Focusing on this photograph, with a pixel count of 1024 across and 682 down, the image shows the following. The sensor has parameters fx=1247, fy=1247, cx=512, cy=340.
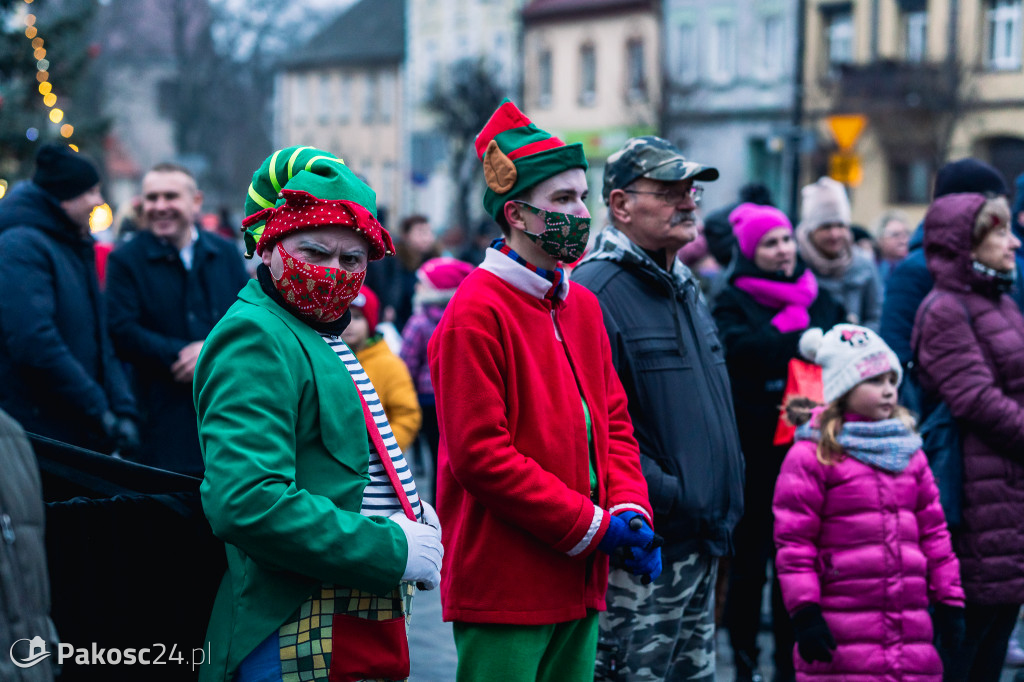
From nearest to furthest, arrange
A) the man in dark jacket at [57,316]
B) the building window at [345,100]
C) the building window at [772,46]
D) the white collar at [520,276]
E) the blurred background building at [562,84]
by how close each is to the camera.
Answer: the white collar at [520,276], the man in dark jacket at [57,316], the blurred background building at [562,84], the building window at [772,46], the building window at [345,100]

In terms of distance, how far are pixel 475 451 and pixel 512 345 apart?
0.34 m

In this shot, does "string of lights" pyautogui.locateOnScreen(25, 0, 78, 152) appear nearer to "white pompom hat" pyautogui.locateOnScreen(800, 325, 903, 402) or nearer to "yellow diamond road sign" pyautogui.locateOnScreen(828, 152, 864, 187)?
"yellow diamond road sign" pyautogui.locateOnScreen(828, 152, 864, 187)

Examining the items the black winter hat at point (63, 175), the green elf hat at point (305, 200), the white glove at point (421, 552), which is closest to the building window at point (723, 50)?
the black winter hat at point (63, 175)

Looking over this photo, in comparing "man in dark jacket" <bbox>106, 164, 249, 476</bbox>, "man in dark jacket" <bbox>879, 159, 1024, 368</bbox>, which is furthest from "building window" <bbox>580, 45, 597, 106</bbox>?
"man in dark jacket" <bbox>106, 164, 249, 476</bbox>

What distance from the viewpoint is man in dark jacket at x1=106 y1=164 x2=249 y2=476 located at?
584 centimetres

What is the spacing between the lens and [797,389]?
18.7 ft

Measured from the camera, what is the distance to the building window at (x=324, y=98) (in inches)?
2539

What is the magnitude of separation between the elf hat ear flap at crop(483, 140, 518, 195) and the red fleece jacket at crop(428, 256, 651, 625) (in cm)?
25

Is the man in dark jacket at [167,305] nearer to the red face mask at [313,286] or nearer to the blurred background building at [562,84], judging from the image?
the red face mask at [313,286]

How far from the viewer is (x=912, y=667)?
4.44m

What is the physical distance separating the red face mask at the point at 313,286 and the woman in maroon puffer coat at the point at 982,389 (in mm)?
3130

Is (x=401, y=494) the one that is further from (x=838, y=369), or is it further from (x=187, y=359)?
(x=187, y=359)

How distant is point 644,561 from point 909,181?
111 feet

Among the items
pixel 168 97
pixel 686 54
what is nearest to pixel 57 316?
pixel 686 54
